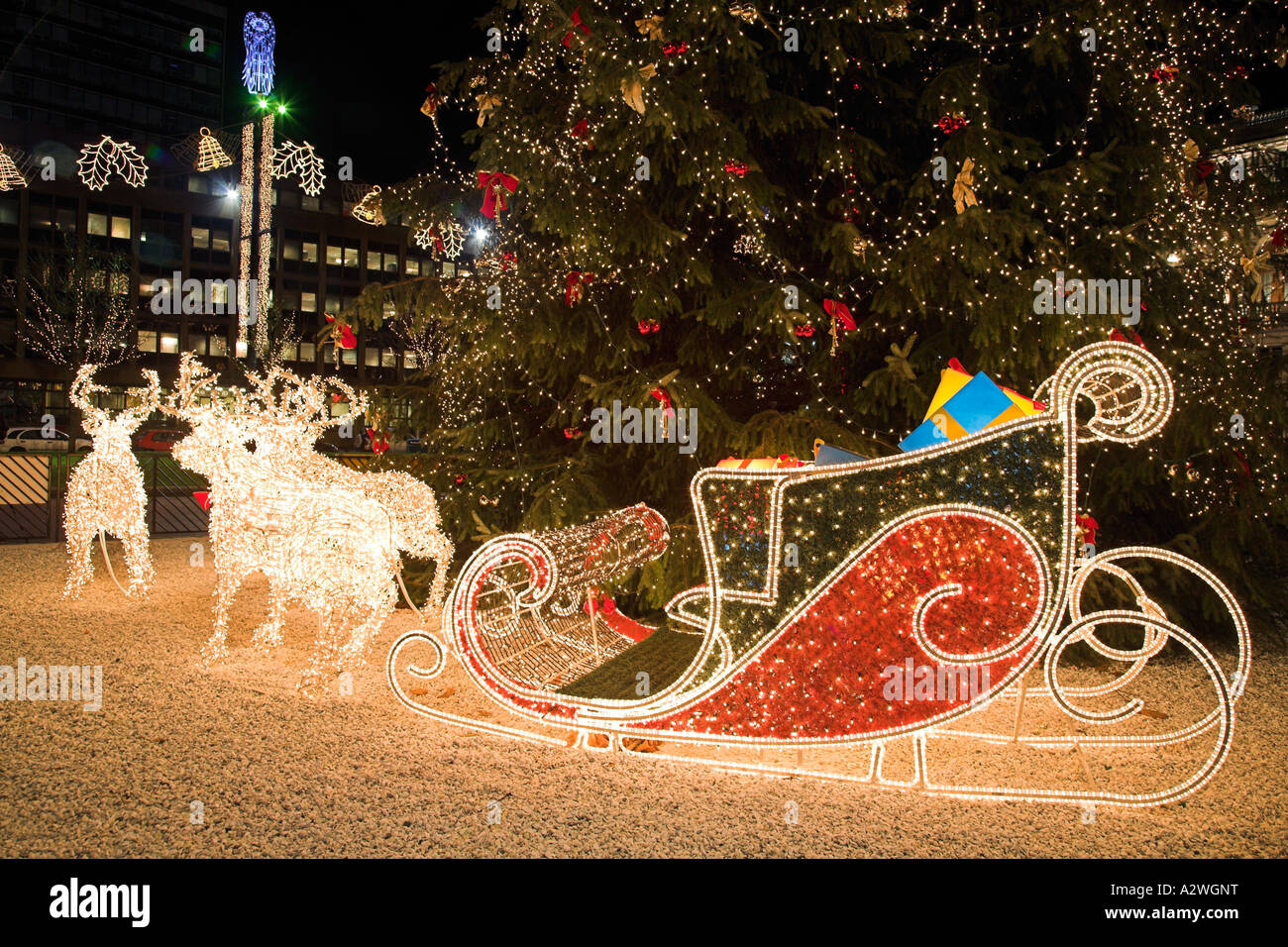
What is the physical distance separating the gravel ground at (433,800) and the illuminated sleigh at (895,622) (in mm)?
158

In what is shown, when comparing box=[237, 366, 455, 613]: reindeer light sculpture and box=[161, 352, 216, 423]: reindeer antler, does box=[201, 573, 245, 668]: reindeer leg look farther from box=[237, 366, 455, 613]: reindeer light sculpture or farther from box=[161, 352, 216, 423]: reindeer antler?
box=[161, 352, 216, 423]: reindeer antler

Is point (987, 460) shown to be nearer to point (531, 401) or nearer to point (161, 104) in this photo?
point (531, 401)

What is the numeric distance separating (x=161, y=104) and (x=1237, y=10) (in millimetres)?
63945

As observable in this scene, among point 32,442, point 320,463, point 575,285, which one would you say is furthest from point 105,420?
point 32,442

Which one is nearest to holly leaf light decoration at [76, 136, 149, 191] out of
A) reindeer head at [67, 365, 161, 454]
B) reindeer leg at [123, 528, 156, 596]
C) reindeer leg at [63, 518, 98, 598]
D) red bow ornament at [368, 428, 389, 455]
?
reindeer head at [67, 365, 161, 454]

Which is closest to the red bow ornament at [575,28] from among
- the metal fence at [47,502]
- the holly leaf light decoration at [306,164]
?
the holly leaf light decoration at [306,164]

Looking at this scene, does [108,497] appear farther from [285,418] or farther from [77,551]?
[285,418]

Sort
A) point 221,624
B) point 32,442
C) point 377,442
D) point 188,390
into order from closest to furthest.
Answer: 1. point 221,624
2. point 188,390
3. point 377,442
4. point 32,442

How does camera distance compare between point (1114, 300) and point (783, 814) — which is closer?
point (783, 814)

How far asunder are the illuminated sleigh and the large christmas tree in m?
2.24

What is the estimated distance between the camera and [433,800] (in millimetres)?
3451

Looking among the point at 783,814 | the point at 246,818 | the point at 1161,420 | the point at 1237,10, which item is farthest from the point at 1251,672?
the point at 246,818

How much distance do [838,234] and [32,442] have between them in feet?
106

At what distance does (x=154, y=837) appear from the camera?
3.09 metres
